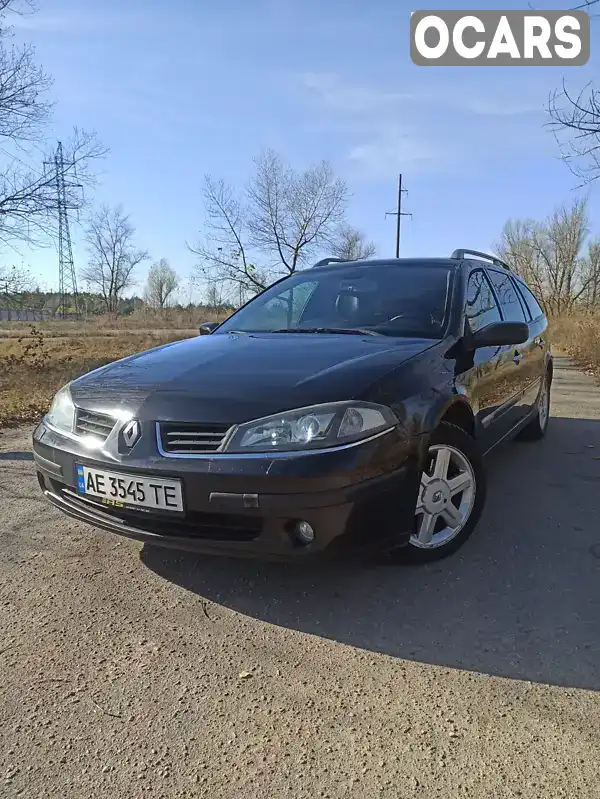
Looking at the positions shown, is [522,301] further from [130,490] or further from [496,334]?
[130,490]

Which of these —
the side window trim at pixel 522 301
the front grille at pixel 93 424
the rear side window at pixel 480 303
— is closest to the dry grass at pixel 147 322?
the side window trim at pixel 522 301

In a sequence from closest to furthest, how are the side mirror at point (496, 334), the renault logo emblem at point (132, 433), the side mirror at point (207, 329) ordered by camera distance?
1. the renault logo emblem at point (132, 433)
2. the side mirror at point (496, 334)
3. the side mirror at point (207, 329)

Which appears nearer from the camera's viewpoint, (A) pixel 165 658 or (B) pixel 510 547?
(A) pixel 165 658

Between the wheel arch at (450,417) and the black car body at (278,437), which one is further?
the wheel arch at (450,417)

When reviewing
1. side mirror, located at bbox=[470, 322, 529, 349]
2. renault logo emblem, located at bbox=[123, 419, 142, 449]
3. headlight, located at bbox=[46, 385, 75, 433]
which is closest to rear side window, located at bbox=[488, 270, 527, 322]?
side mirror, located at bbox=[470, 322, 529, 349]

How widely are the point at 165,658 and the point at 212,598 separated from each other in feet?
1.36

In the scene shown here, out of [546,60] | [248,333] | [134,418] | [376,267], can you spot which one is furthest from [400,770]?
[546,60]

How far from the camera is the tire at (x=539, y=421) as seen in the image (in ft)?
17.8

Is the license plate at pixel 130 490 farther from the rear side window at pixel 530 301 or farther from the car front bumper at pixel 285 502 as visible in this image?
the rear side window at pixel 530 301

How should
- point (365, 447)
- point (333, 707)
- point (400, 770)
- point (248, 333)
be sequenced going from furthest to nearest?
point (248, 333), point (365, 447), point (333, 707), point (400, 770)

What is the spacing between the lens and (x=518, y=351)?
4371 millimetres

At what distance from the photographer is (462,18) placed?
758 cm

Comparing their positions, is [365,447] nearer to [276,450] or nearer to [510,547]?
[276,450]

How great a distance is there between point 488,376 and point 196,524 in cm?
207
